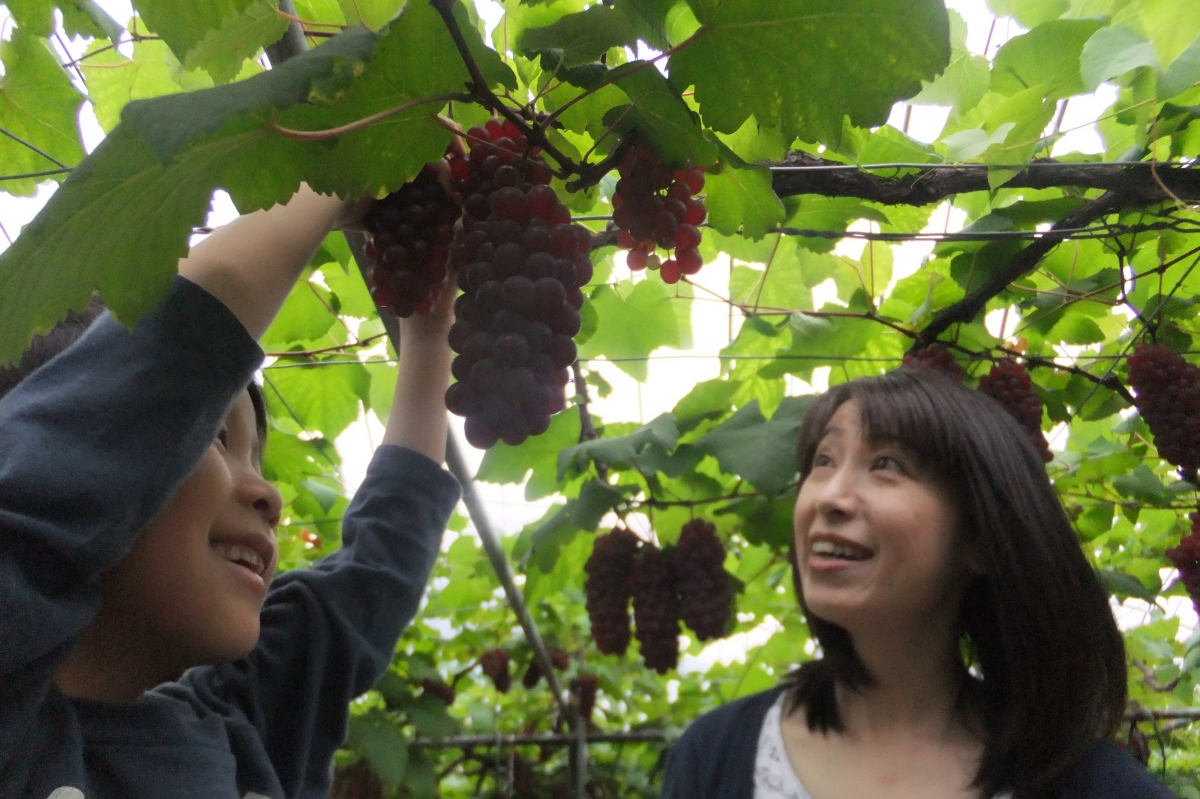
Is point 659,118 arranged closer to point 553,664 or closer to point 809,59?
point 809,59

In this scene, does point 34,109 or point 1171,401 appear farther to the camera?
point 1171,401

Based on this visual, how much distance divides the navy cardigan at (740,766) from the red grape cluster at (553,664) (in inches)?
62.8

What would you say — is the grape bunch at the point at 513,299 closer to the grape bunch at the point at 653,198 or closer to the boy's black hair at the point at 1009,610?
the grape bunch at the point at 653,198

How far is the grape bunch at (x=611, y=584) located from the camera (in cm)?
186

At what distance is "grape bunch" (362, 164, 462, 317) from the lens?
2.27ft

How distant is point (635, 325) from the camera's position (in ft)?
6.18

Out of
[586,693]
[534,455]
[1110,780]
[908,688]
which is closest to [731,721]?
[908,688]

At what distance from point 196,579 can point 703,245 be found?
3.66 feet

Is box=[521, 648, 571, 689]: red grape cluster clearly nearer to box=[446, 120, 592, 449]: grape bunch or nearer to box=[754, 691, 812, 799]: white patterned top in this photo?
box=[754, 691, 812, 799]: white patterned top

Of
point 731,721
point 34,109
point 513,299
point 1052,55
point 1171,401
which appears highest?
point 34,109

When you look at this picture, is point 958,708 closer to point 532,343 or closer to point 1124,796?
point 1124,796

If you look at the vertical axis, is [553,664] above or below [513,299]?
above

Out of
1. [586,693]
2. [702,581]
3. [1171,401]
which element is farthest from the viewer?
[586,693]

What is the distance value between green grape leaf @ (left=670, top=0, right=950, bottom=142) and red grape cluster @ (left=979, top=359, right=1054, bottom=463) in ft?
3.09
